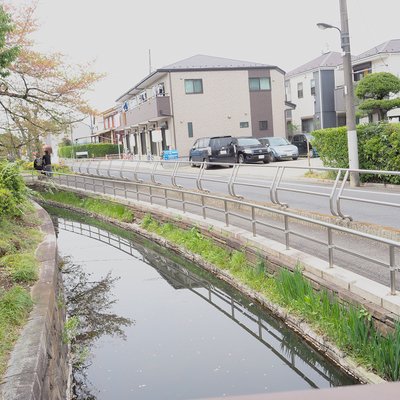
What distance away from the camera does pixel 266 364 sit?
18.8ft

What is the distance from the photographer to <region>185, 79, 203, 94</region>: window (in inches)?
1306

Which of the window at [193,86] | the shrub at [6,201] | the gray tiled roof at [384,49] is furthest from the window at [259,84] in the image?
the shrub at [6,201]

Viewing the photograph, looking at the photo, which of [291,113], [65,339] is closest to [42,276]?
[65,339]

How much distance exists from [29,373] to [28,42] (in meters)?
16.6

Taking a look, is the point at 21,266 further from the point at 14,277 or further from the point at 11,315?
the point at 11,315

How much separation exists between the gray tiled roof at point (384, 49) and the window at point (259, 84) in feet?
20.4

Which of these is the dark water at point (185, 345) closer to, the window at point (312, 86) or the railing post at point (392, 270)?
the railing post at point (392, 270)

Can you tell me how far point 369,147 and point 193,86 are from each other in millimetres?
20516

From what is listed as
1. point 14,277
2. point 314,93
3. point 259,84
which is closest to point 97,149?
point 259,84

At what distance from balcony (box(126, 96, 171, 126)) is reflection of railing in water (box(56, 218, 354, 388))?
67.2ft

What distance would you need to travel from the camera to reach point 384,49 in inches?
1195

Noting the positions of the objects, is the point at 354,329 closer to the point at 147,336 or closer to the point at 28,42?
the point at 147,336

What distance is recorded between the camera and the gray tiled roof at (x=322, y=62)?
3634 cm

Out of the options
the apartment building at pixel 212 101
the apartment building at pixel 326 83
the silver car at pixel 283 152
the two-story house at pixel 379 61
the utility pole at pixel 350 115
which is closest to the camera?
the utility pole at pixel 350 115
